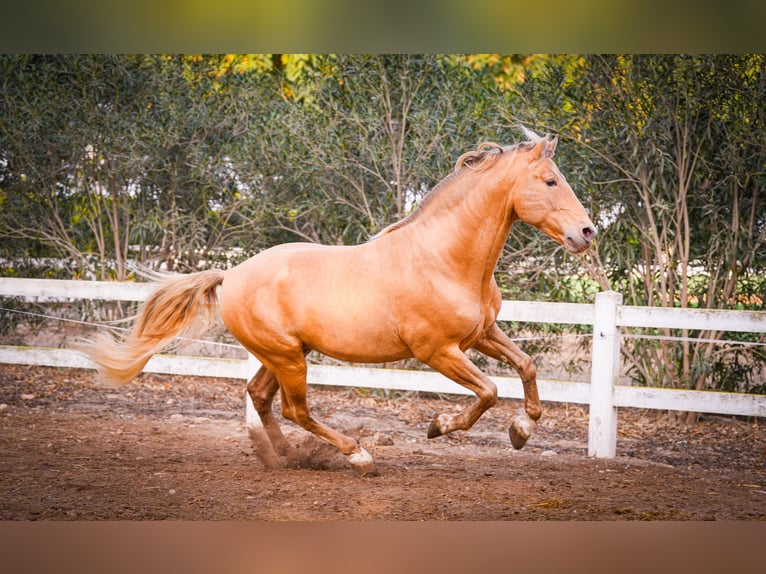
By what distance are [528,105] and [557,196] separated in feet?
6.64

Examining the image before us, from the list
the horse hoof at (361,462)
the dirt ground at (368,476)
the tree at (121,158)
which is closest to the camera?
the dirt ground at (368,476)

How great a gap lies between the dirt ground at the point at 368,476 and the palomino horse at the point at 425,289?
0.33 metres

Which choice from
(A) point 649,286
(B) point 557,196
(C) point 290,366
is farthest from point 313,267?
(A) point 649,286

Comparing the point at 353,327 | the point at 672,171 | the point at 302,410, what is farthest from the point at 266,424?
the point at 672,171

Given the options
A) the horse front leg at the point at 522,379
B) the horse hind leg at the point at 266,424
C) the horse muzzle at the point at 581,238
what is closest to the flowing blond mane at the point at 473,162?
the horse muzzle at the point at 581,238

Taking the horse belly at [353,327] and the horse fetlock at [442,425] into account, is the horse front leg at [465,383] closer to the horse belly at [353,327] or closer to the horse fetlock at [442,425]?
the horse fetlock at [442,425]

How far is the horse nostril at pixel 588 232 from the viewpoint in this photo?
3305mm

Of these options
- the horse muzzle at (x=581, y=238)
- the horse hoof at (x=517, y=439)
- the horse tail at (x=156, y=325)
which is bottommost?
the horse hoof at (x=517, y=439)

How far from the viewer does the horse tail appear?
12.8 feet

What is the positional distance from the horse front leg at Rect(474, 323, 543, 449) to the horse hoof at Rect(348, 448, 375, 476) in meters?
0.70

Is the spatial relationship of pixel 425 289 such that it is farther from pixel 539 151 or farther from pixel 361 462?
pixel 361 462

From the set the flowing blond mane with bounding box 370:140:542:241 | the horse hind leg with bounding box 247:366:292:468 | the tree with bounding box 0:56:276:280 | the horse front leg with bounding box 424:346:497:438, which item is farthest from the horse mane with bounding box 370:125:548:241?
the tree with bounding box 0:56:276:280

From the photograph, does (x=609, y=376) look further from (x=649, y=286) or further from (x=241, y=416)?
(x=241, y=416)

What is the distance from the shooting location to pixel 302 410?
3850 mm
